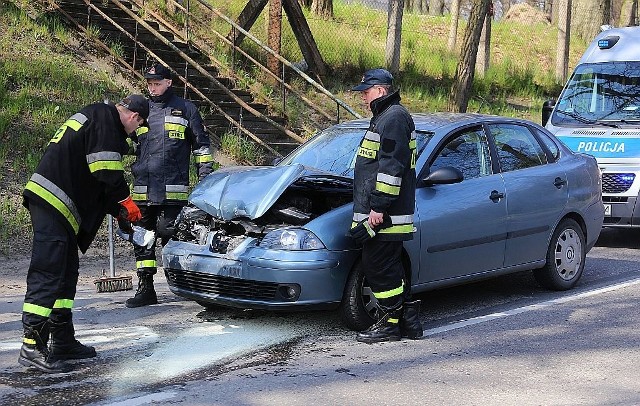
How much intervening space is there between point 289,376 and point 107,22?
446 inches

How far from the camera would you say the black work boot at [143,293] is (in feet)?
25.8

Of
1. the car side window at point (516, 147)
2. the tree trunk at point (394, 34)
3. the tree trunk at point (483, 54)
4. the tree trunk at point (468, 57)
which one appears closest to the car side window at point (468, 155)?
the car side window at point (516, 147)

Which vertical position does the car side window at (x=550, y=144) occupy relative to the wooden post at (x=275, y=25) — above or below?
below

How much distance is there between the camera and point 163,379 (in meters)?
5.71

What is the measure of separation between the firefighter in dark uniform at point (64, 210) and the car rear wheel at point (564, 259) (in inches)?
159

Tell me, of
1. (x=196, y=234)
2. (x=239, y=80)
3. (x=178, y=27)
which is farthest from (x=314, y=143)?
(x=178, y=27)

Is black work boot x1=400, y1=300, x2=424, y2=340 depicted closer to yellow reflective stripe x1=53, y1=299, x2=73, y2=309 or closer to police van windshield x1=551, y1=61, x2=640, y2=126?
yellow reflective stripe x1=53, y1=299, x2=73, y2=309

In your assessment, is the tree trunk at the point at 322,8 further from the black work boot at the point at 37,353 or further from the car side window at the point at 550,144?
the black work boot at the point at 37,353

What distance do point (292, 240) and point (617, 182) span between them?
227 inches

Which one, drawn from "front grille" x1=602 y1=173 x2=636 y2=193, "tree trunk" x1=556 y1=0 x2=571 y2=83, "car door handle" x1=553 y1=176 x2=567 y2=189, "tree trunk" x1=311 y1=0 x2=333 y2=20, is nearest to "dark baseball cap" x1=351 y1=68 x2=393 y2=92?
"car door handle" x1=553 y1=176 x2=567 y2=189

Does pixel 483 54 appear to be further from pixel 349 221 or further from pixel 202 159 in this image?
pixel 349 221

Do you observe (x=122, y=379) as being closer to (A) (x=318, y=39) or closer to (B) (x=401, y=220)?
(B) (x=401, y=220)

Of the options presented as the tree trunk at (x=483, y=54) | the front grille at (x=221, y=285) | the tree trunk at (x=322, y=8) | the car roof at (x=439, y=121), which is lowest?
the front grille at (x=221, y=285)

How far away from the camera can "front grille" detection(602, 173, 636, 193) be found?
11.0 m
